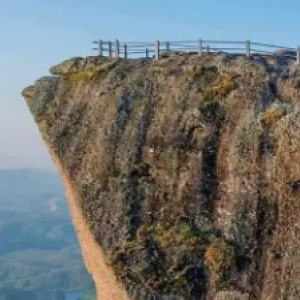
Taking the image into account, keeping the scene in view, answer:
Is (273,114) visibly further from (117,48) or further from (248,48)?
(117,48)

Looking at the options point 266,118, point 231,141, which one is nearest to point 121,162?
point 231,141

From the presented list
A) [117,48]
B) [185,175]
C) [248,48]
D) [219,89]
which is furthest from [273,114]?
[117,48]

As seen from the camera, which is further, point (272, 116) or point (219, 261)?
point (272, 116)

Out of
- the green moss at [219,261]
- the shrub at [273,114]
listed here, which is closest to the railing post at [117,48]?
the shrub at [273,114]

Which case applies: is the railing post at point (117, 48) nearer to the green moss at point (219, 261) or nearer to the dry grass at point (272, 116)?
the dry grass at point (272, 116)

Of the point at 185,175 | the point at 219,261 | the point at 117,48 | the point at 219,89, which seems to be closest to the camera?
the point at 219,261

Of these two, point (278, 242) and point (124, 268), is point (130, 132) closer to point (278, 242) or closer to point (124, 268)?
point (124, 268)

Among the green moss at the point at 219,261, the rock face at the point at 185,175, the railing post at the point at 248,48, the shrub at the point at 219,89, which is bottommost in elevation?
the green moss at the point at 219,261

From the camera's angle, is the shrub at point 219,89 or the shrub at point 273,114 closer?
the shrub at point 273,114
